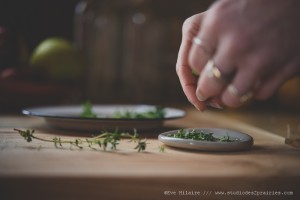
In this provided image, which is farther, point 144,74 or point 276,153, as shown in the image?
point 144,74

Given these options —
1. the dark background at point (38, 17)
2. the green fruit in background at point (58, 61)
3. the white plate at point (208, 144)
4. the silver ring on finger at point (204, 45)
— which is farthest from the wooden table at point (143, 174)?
the dark background at point (38, 17)

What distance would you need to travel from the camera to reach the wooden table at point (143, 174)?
1.77 feet

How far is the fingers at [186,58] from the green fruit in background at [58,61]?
0.89 metres

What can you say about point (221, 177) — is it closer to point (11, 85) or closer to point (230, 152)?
point (230, 152)

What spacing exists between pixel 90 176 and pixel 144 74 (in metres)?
1.77

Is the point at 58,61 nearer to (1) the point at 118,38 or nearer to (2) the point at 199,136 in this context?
(1) the point at 118,38

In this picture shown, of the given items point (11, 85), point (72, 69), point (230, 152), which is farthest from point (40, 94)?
point (230, 152)

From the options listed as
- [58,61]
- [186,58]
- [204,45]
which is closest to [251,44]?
[204,45]

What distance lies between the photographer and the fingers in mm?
692

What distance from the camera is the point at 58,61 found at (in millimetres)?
1569

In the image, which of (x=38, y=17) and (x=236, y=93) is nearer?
(x=236, y=93)

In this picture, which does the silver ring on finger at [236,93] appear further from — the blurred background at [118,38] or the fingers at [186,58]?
the blurred background at [118,38]

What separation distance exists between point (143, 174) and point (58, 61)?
3.56ft

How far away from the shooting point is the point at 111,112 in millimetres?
1185
